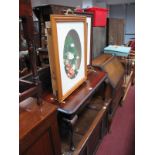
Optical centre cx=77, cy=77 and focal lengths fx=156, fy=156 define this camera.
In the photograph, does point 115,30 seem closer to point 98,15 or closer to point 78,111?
Answer: point 98,15

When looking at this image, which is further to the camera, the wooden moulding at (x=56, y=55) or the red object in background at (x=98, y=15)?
the red object in background at (x=98, y=15)

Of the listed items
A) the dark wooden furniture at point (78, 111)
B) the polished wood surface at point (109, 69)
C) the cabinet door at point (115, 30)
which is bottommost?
the dark wooden furniture at point (78, 111)

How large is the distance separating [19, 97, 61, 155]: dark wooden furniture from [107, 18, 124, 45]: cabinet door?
1830 millimetres

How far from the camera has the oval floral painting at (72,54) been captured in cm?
94

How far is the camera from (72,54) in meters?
1.01

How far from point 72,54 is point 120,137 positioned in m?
1.39

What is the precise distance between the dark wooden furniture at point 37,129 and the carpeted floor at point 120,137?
3.79 ft

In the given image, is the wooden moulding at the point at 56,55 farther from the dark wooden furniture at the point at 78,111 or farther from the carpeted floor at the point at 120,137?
the carpeted floor at the point at 120,137

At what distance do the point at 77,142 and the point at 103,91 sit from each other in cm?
69

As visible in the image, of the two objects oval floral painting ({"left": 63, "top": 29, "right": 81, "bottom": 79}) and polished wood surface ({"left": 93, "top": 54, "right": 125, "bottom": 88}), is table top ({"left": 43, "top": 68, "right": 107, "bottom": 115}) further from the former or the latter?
polished wood surface ({"left": 93, "top": 54, "right": 125, "bottom": 88})

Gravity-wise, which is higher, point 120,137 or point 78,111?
point 78,111

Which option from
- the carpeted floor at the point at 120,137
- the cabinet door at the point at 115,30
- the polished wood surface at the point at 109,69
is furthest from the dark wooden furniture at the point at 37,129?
the cabinet door at the point at 115,30

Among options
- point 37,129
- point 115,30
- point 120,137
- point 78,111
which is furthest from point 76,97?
point 115,30
